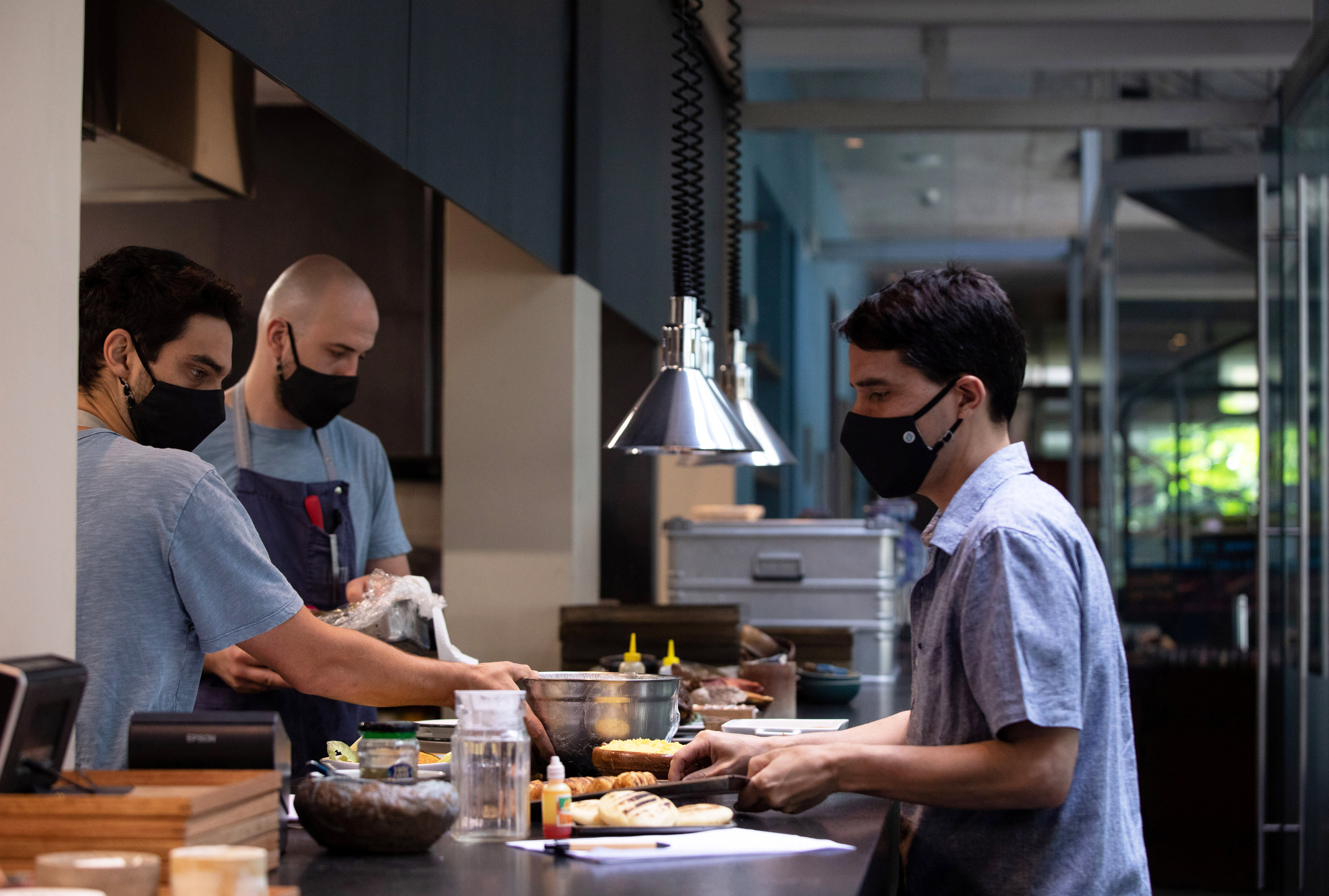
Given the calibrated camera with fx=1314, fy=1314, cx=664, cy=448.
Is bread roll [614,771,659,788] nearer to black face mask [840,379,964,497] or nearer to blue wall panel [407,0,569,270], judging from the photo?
black face mask [840,379,964,497]

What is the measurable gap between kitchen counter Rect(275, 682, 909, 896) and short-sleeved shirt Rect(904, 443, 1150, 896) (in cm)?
14

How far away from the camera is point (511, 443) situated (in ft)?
12.7

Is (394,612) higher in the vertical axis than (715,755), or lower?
higher

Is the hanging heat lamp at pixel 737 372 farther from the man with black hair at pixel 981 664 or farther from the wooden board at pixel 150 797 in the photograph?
the wooden board at pixel 150 797

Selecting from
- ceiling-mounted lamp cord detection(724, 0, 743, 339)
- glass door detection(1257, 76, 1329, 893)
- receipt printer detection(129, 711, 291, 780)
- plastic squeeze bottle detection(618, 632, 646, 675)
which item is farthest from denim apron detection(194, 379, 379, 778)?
glass door detection(1257, 76, 1329, 893)

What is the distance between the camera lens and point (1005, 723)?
1.47 metres

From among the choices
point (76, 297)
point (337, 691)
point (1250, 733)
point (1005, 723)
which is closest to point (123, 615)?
point (337, 691)

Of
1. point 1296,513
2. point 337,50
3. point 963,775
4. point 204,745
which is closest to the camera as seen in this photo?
point 204,745

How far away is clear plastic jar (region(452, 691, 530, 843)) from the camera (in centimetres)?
153

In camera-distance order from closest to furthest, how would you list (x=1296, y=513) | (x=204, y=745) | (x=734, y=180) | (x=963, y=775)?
1. (x=204, y=745)
2. (x=963, y=775)
3. (x=734, y=180)
4. (x=1296, y=513)

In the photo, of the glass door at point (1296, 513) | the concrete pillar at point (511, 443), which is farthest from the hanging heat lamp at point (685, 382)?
the glass door at point (1296, 513)

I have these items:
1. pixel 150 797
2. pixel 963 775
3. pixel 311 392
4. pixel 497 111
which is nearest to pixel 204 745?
pixel 150 797

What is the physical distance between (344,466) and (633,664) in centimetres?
100

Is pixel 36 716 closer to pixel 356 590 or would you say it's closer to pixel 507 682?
pixel 507 682
